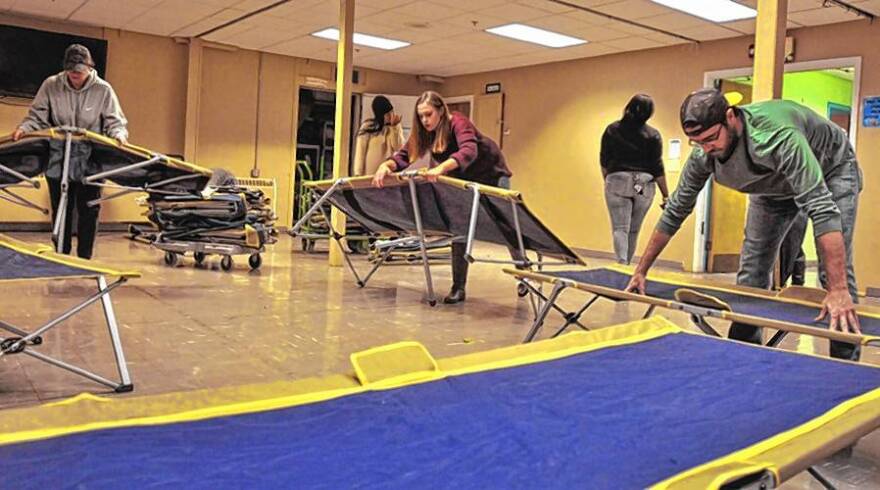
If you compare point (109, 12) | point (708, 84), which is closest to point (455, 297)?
point (708, 84)

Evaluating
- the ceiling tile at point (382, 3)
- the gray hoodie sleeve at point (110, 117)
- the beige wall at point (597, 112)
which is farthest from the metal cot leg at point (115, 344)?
the beige wall at point (597, 112)

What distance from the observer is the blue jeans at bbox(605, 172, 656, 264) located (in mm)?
4859

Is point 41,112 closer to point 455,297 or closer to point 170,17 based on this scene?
point 455,297

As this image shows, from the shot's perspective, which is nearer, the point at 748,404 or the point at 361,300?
the point at 748,404

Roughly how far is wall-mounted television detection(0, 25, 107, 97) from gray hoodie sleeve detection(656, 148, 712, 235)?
25.9ft

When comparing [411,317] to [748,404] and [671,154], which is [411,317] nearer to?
[748,404]

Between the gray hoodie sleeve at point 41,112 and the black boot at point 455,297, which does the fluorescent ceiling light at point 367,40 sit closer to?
the gray hoodie sleeve at point 41,112

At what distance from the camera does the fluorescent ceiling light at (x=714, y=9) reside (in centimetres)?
650

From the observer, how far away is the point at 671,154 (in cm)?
830

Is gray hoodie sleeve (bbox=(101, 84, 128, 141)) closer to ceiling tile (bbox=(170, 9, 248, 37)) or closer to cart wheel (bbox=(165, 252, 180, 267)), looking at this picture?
cart wheel (bbox=(165, 252, 180, 267))

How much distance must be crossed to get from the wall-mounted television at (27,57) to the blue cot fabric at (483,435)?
857cm

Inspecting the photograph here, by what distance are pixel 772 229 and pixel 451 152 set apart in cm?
198

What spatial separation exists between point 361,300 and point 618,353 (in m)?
2.71

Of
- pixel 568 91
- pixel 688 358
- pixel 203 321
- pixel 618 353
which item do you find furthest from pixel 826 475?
pixel 568 91
